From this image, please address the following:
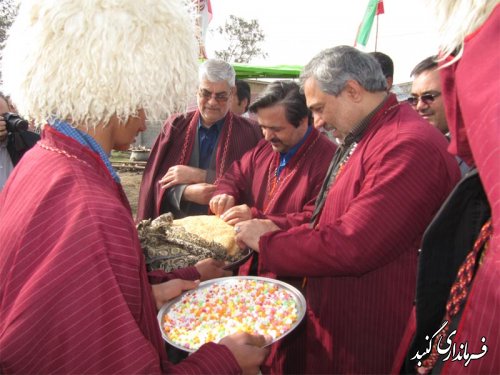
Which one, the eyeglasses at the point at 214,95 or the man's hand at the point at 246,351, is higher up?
the eyeglasses at the point at 214,95

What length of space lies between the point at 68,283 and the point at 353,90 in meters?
1.71

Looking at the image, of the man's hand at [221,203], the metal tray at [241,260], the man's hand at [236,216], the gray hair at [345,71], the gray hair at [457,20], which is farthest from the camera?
the man's hand at [221,203]

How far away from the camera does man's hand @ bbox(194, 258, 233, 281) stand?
7.07 ft

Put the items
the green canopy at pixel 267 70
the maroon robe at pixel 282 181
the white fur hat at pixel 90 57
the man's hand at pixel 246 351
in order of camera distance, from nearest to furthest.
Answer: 1. the white fur hat at pixel 90 57
2. the man's hand at pixel 246 351
3. the maroon robe at pixel 282 181
4. the green canopy at pixel 267 70

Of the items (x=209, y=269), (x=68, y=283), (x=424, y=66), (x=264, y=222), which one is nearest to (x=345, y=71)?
(x=264, y=222)

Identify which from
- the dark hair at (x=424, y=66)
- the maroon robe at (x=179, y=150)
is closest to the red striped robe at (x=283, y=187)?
the maroon robe at (x=179, y=150)

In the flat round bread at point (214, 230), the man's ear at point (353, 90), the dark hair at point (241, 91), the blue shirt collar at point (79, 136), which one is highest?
the blue shirt collar at point (79, 136)

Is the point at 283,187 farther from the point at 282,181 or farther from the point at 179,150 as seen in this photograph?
the point at 179,150

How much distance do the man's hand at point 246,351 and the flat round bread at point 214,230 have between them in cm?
101

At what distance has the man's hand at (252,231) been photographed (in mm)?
2250

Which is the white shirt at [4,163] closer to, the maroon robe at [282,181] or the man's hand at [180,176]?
the man's hand at [180,176]

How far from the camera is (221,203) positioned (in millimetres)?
2939

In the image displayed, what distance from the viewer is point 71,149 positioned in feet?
3.64

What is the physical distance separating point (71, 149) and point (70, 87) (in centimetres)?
19
